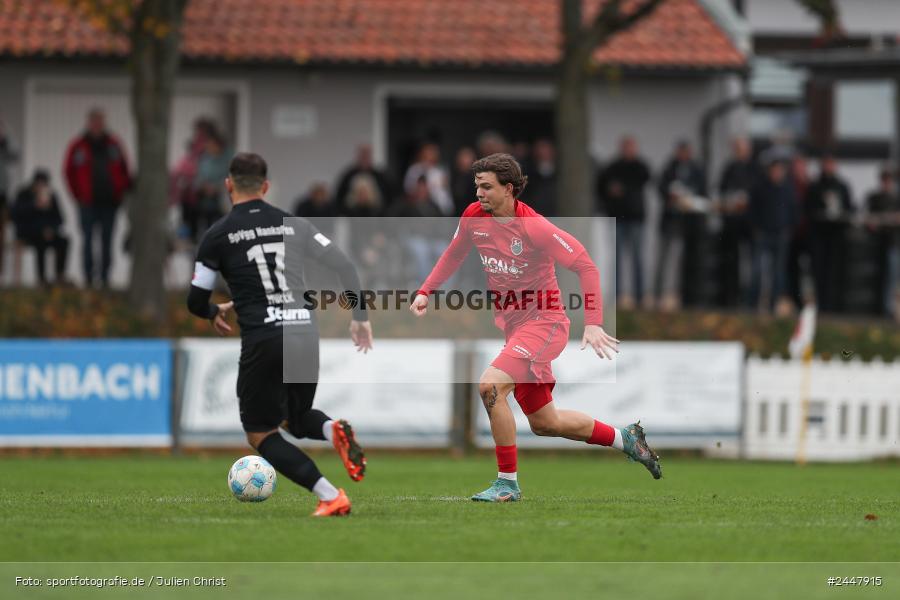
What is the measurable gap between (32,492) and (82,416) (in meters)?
6.92

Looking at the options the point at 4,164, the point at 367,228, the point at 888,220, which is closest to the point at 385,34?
the point at 367,228

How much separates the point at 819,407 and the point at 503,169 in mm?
10820

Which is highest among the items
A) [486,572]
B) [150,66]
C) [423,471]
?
[150,66]

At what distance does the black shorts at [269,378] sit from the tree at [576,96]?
13.5 m

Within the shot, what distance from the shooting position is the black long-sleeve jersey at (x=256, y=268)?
9.77m

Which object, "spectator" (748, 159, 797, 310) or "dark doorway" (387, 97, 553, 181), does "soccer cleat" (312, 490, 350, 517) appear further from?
"dark doorway" (387, 97, 553, 181)

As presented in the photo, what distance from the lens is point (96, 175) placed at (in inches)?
885

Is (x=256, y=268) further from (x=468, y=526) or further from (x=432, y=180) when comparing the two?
(x=432, y=180)

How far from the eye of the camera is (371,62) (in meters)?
26.2

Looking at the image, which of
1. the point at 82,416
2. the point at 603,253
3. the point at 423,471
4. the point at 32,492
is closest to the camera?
the point at 32,492

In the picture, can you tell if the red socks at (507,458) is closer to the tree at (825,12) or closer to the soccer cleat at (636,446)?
the soccer cleat at (636,446)

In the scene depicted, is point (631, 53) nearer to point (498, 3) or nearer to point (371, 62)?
point (498, 3)

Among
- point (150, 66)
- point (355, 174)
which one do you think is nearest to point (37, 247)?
point (150, 66)

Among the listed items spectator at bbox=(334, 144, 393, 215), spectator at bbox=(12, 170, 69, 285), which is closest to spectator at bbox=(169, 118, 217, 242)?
spectator at bbox=(12, 170, 69, 285)
